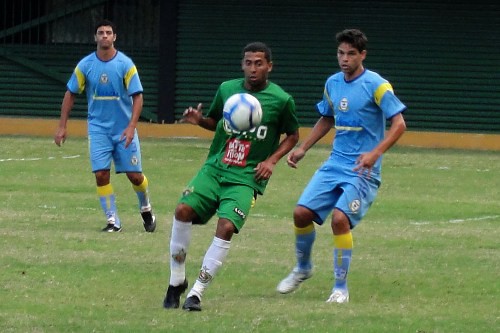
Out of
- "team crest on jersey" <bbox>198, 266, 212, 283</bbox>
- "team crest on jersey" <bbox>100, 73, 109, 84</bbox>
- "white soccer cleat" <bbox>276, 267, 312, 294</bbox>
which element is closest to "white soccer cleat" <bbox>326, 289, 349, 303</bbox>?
"white soccer cleat" <bbox>276, 267, 312, 294</bbox>

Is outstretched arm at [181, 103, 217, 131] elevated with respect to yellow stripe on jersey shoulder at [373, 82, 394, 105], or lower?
lower

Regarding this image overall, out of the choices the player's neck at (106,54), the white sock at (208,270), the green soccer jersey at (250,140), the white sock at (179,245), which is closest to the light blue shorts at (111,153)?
the player's neck at (106,54)

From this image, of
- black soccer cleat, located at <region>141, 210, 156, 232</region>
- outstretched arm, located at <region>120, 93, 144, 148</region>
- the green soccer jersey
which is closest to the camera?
the green soccer jersey

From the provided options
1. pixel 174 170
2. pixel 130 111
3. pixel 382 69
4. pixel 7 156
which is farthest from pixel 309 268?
pixel 382 69

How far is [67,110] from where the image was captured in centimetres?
1402

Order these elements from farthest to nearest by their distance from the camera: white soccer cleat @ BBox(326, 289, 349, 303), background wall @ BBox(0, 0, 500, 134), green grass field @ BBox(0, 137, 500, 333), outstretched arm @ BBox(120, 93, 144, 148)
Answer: background wall @ BBox(0, 0, 500, 134), outstretched arm @ BBox(120, 93, 144, 148), white soccer cleat @ BBox(326, 289, 349, 303), green grass field @ BBox(0, 137, 500, 333)

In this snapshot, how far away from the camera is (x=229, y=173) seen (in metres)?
9.53

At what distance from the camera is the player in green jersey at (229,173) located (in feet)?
30.4

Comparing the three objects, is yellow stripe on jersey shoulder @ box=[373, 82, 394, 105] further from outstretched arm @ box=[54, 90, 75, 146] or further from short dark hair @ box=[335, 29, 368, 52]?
outstretched arm @ box=[54, 90, 75, 146]

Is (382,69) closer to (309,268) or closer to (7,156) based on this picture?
(7,156)

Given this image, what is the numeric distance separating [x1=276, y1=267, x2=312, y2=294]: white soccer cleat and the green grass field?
67 mm

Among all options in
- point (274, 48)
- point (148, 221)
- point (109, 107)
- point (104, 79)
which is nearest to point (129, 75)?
point (104, 79)

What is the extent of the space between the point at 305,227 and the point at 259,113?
1.16 metres

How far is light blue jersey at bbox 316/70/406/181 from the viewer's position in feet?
32.5
